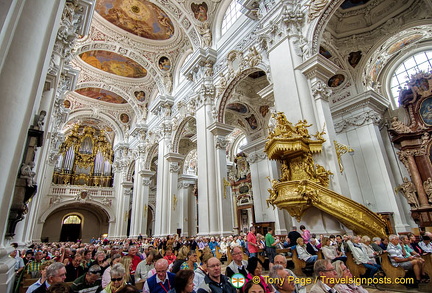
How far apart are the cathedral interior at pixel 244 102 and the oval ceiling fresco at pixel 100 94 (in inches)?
7.2

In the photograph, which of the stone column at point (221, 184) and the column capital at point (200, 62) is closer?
the stone column at point (221, 184)

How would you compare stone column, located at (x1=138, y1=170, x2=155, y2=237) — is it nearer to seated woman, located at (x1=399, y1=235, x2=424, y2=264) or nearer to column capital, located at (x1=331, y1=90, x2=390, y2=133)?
column capital, located at (x1=331, y1=90, x2=390, y2=133)

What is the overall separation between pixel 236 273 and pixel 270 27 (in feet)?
22.6

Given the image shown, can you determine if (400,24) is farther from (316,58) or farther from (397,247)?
(397,247)

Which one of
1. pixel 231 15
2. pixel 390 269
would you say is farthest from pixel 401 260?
pixel 231 15

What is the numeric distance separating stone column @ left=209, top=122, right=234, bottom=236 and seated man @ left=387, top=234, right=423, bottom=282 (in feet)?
17.8

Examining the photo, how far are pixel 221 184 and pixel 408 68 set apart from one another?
849 centimetres

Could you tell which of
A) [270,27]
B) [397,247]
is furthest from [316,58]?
[397,247]

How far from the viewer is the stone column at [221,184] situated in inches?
343

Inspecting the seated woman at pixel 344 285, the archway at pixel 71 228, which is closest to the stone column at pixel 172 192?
the seated woman at pixel 344 285

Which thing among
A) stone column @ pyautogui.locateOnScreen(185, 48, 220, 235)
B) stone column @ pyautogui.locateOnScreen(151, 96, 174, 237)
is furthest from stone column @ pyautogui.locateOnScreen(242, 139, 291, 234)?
stone column @ pyautogui.locateOnScreen(151, 96, 174, 237)

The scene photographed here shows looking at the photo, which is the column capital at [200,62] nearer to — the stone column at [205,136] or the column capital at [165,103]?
the stone column at [205,136]

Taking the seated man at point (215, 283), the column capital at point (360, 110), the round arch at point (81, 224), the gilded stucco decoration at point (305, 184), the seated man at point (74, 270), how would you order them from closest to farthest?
the seated man at point (215, 283) < the seated man at point (74, 270) < the gilded stucco decoration at point (305, 184) < the column capital at point (360, 110) < the round arch at point (81, 224)

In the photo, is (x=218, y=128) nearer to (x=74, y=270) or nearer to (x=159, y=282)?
(x=74, y=270)
